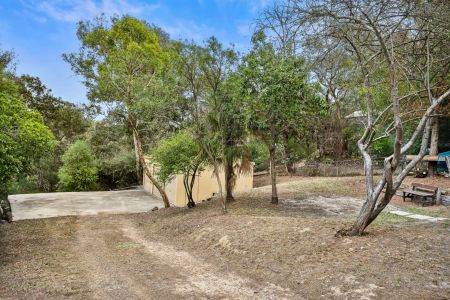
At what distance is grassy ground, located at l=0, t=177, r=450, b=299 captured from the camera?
5309mm

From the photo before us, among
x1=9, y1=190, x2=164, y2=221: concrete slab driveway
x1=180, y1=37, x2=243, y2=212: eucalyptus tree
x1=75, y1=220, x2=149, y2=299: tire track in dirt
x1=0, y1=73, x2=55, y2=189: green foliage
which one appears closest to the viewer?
x1=75, y1=220, x2=149, y2=299: tire track in dirt

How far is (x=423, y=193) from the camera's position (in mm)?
12500

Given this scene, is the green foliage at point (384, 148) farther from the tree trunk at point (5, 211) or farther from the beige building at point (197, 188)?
the tree trunk at point (5, 211)

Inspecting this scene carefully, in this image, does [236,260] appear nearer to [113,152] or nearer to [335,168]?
[335,168]

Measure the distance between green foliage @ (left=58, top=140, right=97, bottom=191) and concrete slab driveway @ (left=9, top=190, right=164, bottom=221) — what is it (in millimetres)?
4373

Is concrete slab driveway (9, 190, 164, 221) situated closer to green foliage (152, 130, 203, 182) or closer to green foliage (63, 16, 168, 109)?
green foliage (152, 130, 203, 182)

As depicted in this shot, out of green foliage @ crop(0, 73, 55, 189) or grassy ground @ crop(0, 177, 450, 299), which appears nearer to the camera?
grassy ground @ crop(0, 177, 450, 299)

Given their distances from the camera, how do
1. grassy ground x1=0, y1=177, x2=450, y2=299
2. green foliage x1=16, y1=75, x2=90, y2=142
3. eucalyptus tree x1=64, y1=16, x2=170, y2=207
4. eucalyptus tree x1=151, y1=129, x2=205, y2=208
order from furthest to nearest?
green foliage x1=16, y1=75, x2=90, y2=142
eucalyptus tree x1=64, y1=16, x2=170, y2=207
eucalyptus tree x1=151, y1=129, x2=205, y2=208
grassy ground x1=0, y1=177, x2=450, y2=299

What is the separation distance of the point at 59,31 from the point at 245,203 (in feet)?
57.2

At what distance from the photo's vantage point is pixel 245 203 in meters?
13.3

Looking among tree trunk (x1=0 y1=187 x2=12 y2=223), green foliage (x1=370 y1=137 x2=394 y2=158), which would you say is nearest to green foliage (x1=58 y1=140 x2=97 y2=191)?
tree trunk (x1=0 y1=187 x2=12 y2=223)

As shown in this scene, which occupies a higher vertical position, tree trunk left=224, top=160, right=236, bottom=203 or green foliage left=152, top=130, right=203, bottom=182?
green foliage left=152, top=130, right=203, bottom=182

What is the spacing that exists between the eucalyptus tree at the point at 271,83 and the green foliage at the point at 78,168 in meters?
18.1

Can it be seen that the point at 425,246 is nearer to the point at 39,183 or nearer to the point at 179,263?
the point at 179,263
